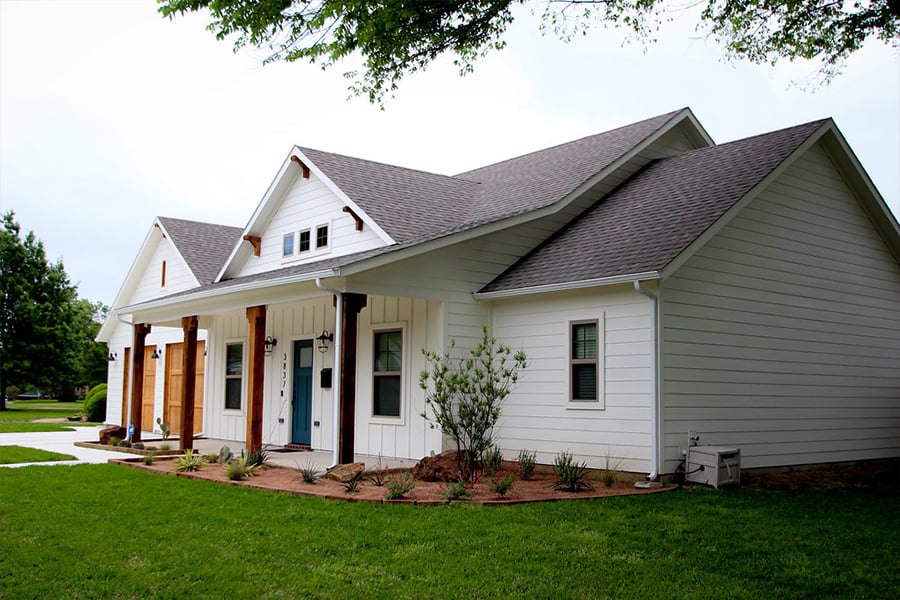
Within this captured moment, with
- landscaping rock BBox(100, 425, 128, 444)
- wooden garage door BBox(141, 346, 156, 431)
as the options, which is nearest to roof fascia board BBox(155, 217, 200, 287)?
wooden garage door BBox(141, 346, 156, 431)

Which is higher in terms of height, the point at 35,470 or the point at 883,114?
the point at 883,114

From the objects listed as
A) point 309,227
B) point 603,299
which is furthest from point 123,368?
point 603,299

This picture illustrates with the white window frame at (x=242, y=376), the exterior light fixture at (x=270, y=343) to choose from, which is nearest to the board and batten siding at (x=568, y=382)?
the exterior light fixture at (x=270, y=343)

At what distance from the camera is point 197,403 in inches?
798

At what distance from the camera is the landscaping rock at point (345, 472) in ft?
34.3

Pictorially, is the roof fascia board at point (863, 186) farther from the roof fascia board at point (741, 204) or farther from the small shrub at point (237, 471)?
the small shrub at point (237, 471)

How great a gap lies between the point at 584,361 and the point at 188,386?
25.7 feet

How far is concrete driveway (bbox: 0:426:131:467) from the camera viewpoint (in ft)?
46.1

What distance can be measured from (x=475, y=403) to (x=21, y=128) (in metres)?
17.1

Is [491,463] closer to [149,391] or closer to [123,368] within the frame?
[149,391]

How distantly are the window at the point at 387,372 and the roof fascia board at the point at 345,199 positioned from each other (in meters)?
1.61

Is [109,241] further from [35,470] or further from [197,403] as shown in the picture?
[35,470]

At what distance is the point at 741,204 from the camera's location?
11719 millimetres

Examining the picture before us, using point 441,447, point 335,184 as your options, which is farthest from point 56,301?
point 441,447
